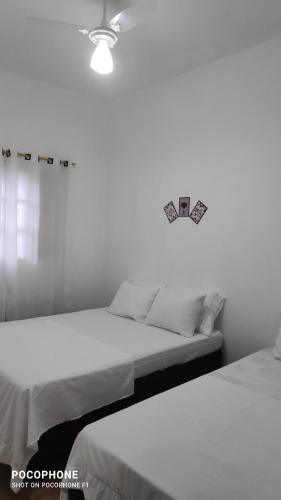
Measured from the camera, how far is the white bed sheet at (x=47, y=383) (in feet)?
5.95

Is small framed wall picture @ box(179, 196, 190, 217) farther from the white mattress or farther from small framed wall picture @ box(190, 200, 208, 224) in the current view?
the white mattress

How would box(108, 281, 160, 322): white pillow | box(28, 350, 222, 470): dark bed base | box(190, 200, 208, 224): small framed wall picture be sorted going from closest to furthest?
box(28, 350, 222, 470): dark bed base < box(190, 200, 208, 224): small framed wall picture < box(108, 281, 160, 322): white pillow

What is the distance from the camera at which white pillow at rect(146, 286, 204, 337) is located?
282 centimetres

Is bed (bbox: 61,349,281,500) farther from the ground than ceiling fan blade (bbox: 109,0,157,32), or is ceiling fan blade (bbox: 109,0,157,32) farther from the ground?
ceiling fan blade (bbox: 109,0,157,32)

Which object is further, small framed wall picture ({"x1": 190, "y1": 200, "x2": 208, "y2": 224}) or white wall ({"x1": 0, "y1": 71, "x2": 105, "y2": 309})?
white wall ({"x1": 0, "y1": 71, "x2": 105, "y2": 309})

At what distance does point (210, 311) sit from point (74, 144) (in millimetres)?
2248

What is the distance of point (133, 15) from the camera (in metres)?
1.87

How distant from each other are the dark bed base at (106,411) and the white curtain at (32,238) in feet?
5.13

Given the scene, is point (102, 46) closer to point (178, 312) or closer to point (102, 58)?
point (102, 58)

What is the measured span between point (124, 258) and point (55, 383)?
2.05 metres

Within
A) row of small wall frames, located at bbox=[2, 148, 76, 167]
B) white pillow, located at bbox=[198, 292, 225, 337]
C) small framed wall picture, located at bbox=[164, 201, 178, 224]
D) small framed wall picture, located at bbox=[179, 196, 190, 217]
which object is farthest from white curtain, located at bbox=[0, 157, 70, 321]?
white pillow, located at bbox=[198, 292, 225, 337]

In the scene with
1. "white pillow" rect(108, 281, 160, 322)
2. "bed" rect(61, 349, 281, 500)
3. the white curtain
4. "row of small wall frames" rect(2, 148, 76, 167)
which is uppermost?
"row of small wall frames" rect(2, 148, 76, 167)

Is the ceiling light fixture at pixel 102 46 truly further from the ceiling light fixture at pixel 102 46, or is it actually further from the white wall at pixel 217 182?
the white wall at pixel 217 182

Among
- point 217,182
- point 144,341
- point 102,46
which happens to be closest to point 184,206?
point 217,182
